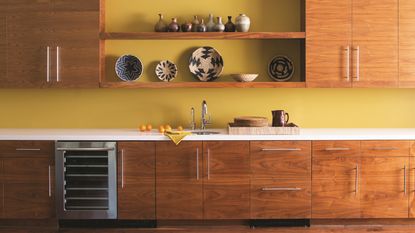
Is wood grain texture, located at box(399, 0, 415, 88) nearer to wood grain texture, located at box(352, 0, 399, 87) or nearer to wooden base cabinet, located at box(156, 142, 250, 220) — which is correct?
wood grain texture, located at box(352, 0, 399, 87)

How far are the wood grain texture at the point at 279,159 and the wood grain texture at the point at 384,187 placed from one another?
1.47 ft

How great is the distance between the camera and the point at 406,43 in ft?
12.7

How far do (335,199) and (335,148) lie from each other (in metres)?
0.39

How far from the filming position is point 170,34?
12.9 ft

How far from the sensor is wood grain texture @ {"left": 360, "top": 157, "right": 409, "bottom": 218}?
3.66 m

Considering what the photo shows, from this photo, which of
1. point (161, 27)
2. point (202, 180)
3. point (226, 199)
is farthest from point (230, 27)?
point (226, 199)

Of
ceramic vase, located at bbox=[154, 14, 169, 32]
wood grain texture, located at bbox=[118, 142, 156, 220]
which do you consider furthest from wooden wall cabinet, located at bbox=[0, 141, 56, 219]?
ceramic vase, located at bbox=[154, 14, 169, 32]

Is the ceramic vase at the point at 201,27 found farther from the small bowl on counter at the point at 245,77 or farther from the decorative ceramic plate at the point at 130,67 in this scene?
the decorative ceramic plate at the point at 130,67

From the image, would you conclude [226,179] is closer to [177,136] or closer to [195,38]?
[177,136]

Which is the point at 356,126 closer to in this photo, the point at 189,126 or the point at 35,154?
the point at 189,126

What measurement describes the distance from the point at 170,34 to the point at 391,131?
1949 mm

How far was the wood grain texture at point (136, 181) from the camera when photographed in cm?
365

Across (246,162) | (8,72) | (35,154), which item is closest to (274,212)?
(246,162)

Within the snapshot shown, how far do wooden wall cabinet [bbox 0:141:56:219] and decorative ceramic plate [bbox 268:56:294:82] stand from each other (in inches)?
75.0
